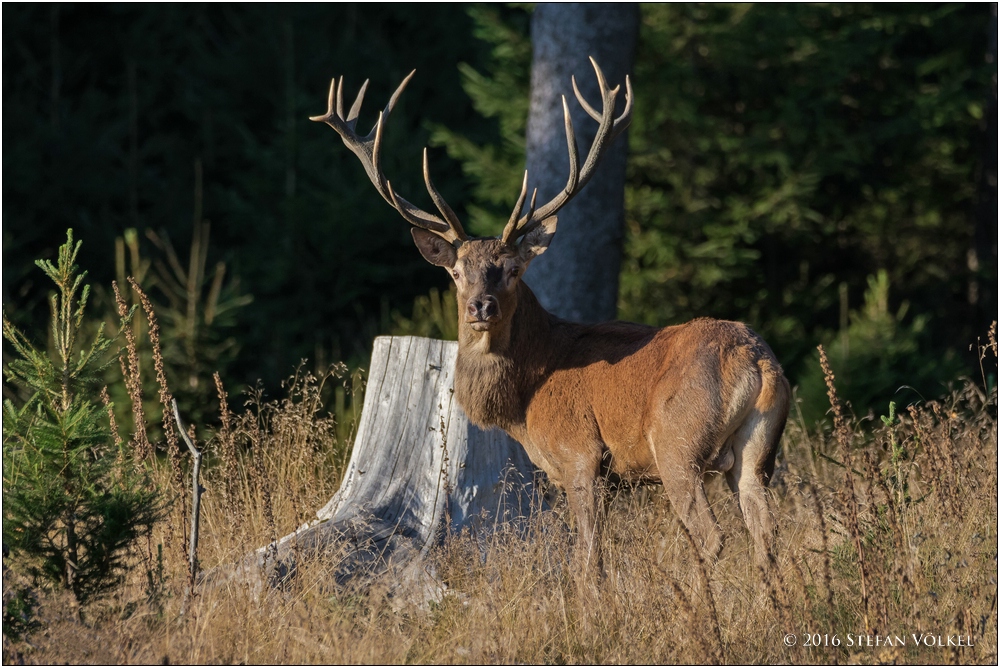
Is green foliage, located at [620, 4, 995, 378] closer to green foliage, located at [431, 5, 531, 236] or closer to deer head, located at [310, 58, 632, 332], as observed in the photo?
green foliage, located at [431, 5, 531, 236]

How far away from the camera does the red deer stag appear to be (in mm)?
5047

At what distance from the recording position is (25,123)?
13.6m

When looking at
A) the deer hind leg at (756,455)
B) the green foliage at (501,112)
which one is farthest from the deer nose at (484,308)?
the green foliage at (501,112)

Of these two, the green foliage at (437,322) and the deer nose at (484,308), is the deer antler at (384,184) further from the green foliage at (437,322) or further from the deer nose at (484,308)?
the green foliage at (437,322)

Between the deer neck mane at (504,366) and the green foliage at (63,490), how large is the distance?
185cm

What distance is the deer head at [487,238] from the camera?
18.2ft

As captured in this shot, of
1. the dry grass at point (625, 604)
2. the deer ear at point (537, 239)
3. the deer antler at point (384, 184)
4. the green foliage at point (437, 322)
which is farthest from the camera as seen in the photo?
the green foliage at point (437, 322)

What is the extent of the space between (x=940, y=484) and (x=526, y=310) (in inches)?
89.2

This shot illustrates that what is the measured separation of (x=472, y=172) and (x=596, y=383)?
5.99 m

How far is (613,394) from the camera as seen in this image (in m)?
5.45

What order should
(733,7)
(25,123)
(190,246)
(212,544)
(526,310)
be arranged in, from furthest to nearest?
(190,246), (25,123), (733,7), (526,310), (212,544)

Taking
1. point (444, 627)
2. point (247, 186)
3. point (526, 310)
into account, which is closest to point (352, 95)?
point (247, 186)

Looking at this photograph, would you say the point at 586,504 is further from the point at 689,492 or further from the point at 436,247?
the point at 436,247

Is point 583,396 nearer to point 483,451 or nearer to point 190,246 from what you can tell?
point 483,451
